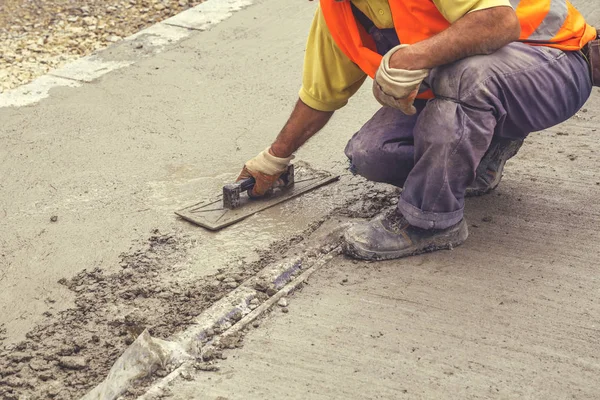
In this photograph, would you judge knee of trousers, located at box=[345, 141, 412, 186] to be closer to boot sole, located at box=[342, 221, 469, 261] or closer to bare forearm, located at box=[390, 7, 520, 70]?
boot sole, located at box=[342, 221, 469, 261]

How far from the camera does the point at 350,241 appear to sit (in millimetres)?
2836

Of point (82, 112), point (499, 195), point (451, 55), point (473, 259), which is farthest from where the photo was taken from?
point (82, 112)

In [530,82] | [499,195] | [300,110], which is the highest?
[530,82]

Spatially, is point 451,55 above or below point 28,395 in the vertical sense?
above

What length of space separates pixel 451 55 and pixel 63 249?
1.59 m

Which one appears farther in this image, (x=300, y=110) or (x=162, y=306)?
(x=300, y=110)

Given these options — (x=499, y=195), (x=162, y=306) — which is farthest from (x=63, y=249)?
(x=499, y=195)

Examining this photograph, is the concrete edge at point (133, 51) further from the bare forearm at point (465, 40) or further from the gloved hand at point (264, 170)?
the bare forearm at point (465, 40)

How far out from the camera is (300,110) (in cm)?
308

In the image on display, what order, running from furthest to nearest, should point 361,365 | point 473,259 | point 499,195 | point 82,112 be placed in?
point 82,112 < point 499,195 < point 473,259 < point 361,365

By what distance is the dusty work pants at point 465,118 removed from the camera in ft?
8.57

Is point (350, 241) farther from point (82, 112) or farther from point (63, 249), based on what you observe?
point (82, 112)

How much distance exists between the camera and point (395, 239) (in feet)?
9.26

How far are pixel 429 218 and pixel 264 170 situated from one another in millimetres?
734
